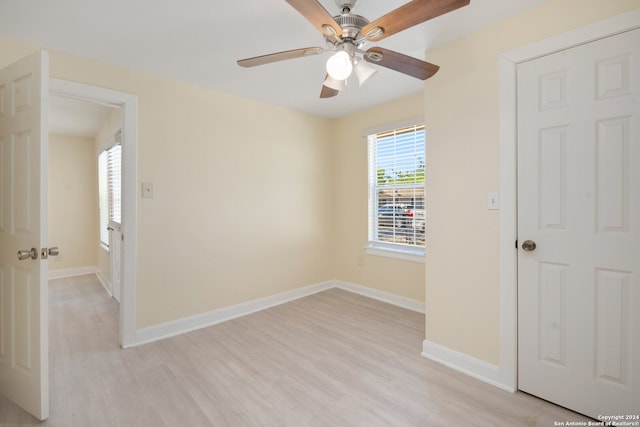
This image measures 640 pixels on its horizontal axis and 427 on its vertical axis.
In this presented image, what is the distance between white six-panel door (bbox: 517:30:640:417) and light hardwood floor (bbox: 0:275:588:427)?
27 cm

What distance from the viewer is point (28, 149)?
1.70 metres

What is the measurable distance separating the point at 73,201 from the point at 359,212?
4824mm

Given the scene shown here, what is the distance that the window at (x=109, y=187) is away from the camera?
12.2 ft

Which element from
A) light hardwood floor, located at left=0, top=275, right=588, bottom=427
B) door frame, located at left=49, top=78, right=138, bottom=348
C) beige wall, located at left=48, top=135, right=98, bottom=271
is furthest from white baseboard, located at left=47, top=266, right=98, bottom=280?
door frame, located at left=49, top=78, right=138, bottom=348

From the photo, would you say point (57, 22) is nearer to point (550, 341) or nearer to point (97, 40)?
point (97, 40)

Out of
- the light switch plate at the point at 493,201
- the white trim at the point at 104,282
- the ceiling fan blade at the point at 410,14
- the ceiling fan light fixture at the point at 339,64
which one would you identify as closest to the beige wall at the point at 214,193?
the white trim at the point at 104,282

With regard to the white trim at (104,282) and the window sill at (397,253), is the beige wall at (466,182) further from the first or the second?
the white trim at (104,282)

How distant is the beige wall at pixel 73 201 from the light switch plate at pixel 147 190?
3.43 metres

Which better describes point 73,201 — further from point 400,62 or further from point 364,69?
point 400,62

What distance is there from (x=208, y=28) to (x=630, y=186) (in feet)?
8.50

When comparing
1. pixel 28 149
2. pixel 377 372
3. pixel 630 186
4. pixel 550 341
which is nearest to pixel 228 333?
pixel 377 372

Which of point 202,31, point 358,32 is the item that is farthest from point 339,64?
point 202,31

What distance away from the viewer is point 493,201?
77.8 inches

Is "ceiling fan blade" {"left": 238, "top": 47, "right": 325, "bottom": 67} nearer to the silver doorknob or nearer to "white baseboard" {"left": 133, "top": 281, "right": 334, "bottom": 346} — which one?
the silver doorknob
